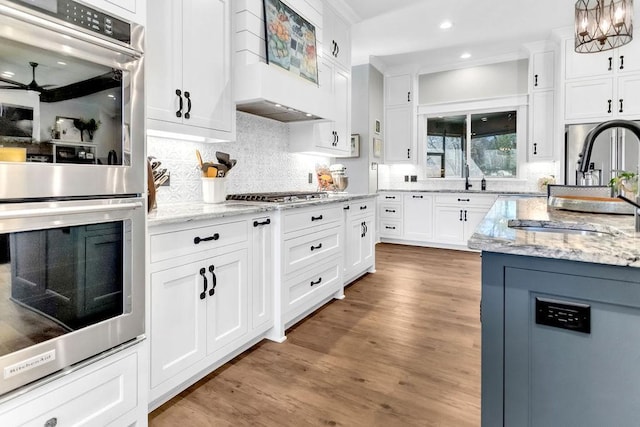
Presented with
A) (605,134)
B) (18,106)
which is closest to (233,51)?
(18,106)

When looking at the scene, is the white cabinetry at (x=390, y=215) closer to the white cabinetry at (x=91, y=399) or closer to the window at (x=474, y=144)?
the window at (x=474, y=144)

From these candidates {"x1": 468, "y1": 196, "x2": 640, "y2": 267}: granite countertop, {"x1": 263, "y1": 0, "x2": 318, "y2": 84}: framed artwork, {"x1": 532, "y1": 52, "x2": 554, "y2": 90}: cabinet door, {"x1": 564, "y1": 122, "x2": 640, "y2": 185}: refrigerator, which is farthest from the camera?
{"x1": 532, "y1": 52, "x2": 554, "y2": 90}: cabinet door

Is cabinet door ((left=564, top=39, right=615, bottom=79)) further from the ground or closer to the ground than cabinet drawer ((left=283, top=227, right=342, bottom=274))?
further from the ground

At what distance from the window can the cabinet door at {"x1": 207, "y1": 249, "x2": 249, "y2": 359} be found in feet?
16.4

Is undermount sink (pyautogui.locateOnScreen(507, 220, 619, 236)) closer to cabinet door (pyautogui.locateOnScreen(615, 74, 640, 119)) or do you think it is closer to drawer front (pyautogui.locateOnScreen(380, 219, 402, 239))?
cabinet door (pyautogui.locateOnScreen(615, 74, 640, 119))

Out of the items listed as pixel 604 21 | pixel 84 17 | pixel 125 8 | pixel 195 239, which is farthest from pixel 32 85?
pixel 604 21

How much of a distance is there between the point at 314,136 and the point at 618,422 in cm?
307

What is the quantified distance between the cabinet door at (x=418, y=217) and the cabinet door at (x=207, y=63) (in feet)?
13.3

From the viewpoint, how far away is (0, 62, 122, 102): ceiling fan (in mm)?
1048

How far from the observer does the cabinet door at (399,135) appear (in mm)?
6133

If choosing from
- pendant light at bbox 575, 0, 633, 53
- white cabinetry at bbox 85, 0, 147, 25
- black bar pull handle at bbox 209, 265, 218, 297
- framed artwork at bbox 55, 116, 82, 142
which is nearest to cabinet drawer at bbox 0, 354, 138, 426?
black bar pull handle at bbox 209, 265, 218, 297

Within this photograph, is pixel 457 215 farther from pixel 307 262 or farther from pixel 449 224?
pixel 307 262

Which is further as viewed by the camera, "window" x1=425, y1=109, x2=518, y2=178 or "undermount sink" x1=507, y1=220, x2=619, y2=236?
"window" x1=425, y1=109, x2=518, y2=178

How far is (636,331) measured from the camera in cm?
85
